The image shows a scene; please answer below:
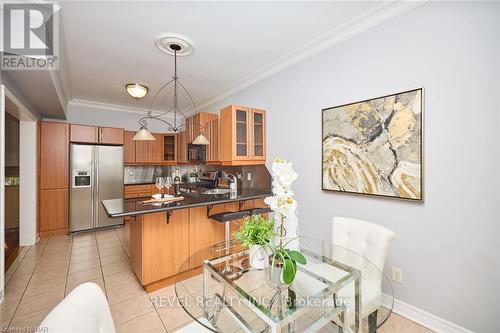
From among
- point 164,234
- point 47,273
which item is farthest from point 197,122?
point 47,273

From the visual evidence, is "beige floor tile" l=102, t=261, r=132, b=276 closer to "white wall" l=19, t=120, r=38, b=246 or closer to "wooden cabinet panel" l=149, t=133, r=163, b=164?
"white wall" l=19, t=120, r=38, b=246

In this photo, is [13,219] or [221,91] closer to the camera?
[13,219]

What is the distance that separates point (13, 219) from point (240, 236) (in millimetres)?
3944

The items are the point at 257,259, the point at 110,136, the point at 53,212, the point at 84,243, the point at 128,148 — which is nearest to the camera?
the point at 257,259

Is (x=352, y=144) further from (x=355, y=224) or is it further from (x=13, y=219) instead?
(x=13, y=219)

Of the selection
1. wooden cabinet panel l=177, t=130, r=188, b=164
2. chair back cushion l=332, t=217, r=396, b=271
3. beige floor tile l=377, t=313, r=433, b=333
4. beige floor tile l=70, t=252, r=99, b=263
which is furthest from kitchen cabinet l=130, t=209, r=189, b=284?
wooden cabinet panel l=177, t=130, r=188, b=164

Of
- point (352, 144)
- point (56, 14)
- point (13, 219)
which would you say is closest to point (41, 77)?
point (56, 14)

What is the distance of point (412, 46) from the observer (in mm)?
1791

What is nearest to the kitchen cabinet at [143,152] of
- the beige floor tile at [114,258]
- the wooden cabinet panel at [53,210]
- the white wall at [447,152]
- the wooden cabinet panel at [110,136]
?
the wooden cabinet panel at [110,136]

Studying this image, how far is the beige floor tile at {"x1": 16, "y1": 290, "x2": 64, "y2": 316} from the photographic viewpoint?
1.95 metres

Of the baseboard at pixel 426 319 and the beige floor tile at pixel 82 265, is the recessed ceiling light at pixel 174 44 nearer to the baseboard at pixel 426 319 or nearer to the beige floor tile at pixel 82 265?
the beige floor tile at pixel 82 265

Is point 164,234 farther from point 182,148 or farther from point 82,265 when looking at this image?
point 182,148

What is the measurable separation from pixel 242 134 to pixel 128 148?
10.4 ft

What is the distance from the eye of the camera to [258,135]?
331 cm
